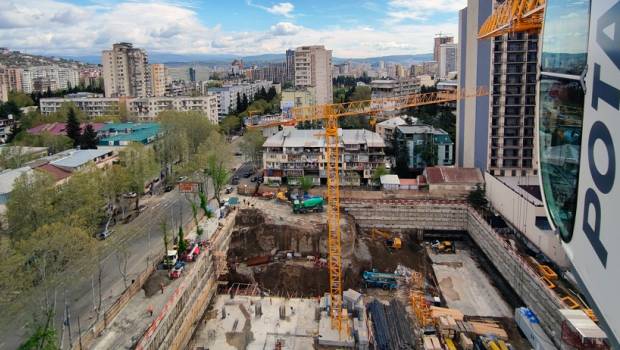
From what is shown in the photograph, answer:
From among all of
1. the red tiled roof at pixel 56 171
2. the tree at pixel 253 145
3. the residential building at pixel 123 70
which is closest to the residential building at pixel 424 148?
the tree at pixel 253 145

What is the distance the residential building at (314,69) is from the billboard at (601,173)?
196 ft

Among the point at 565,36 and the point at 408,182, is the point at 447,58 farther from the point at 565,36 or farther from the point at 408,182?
the point at 565,36

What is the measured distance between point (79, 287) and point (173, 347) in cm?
447

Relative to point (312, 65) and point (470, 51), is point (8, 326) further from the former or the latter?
point (312, 65)

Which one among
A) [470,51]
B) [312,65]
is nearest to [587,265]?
[470,51]

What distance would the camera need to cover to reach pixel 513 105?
2647 centimetres

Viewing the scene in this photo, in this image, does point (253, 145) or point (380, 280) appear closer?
point (380, 280)

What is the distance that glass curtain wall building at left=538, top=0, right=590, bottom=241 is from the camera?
2773 millimetres

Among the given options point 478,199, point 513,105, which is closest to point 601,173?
point 478,199

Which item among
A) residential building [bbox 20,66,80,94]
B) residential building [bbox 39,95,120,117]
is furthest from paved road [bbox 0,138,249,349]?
residential building [bbox 20,66,80,94]

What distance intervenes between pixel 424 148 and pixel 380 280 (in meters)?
14.7

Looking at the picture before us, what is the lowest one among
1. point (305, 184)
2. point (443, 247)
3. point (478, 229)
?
point (443, 247)

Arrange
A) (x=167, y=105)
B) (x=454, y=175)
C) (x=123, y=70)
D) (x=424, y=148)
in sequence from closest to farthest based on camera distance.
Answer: (x=454, y=175) < (x=424, y=148) < (x=167, y=105) < (x=123, y=70)

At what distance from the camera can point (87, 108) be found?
168 feet
